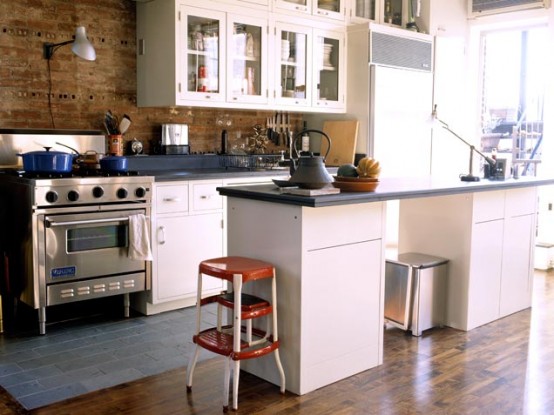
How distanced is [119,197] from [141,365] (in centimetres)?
114

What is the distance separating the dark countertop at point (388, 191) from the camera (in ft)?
9.00

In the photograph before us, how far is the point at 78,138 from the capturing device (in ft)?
14.1

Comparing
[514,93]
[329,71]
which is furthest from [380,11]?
[514,93]

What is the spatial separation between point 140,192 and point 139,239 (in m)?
0.30

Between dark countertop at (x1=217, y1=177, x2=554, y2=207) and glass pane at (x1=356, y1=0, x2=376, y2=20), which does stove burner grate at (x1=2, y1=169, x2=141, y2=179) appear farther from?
glass pane at (x1=356, y1=0, x2=376, y2=20)

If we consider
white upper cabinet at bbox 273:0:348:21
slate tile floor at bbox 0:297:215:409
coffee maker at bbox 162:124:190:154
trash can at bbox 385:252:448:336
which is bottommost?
slate tile floor at bbox 0:297:215:409

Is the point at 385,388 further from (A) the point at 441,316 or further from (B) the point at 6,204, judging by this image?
(B) the point at 6,204

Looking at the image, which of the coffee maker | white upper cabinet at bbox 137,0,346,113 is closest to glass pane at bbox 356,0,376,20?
white upper cabinet at bbox 137,0,346,113

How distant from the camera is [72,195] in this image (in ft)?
11.9

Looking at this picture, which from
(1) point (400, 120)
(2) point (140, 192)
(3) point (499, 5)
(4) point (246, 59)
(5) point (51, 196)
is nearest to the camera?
(5) point (51, 196)

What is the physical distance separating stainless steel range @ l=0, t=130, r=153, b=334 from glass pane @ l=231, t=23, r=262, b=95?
1.30 meters

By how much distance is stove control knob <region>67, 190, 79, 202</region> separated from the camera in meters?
3.63

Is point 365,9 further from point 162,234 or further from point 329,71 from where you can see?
point 162,234

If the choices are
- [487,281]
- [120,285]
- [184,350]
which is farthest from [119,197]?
[487,281]
